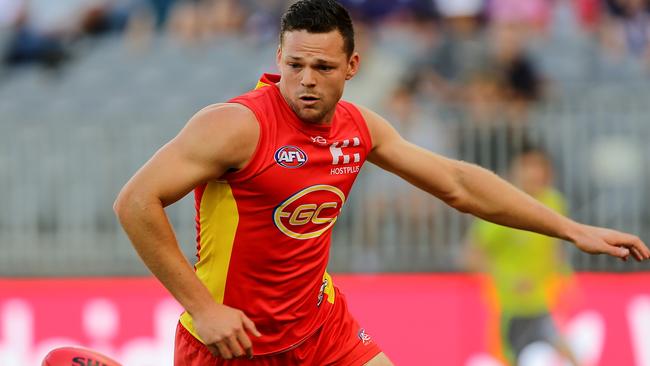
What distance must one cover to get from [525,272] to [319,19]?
580 cm

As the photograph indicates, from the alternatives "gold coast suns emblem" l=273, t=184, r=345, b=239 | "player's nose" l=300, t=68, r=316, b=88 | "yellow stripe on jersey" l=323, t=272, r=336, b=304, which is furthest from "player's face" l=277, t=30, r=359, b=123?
"yellow stripe on jersey" l=323, t=272, r=336, b=304

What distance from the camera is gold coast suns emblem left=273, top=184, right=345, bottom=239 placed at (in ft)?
17.3

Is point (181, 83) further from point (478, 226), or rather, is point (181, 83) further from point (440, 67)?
point (478, 226)

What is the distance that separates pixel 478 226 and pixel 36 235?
4402mm

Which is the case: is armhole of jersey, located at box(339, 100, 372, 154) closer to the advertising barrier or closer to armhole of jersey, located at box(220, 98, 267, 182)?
armhole of jersey, located at box(220, 98, 267, 182)

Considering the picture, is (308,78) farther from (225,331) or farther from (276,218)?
(225,331)

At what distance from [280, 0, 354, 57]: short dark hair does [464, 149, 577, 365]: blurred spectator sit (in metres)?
5.33

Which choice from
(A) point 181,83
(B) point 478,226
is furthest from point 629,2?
(A) point 181,83

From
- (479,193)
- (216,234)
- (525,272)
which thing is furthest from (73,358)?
(525,272)

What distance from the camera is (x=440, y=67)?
12.4 m

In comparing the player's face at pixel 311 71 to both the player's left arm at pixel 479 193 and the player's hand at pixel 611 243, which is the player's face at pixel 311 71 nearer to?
the player's left arm at pixel 479 193

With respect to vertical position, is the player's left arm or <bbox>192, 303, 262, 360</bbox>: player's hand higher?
the player's left arm

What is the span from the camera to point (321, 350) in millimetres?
5652

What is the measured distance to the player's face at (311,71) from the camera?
16.8 feet
